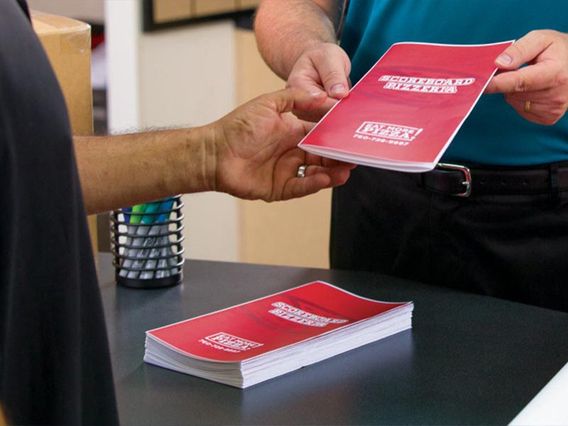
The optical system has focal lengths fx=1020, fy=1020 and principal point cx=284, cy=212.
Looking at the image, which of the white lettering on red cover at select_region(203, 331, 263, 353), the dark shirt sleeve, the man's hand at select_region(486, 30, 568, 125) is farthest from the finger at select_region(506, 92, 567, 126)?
the dark shirt sleeve

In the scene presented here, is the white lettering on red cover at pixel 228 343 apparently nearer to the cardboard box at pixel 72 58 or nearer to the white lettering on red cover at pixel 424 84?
the cardboard box at pixel 72 58

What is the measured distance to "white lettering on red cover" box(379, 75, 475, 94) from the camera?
1.27 m

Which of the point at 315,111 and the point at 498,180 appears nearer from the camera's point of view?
the point at 315,111

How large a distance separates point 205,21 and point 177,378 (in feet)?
7.45

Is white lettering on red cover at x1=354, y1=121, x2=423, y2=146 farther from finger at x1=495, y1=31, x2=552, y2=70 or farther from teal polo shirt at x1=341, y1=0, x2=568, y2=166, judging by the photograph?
teal polo shirt at x1=341, y1=0, x2=568, y2=166

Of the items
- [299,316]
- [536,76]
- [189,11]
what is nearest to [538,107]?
[536,76]

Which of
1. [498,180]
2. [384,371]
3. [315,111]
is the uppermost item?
[315,111]

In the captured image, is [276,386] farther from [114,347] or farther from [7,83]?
[7,83]

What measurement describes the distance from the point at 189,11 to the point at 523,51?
2.10 meters

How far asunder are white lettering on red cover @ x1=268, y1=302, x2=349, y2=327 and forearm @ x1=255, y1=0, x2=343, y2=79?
463 mm

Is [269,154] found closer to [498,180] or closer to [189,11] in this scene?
[498,180]

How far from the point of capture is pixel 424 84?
4.28 feet

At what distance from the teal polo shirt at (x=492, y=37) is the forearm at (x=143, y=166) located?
0.45 meters

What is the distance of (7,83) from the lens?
668mm
